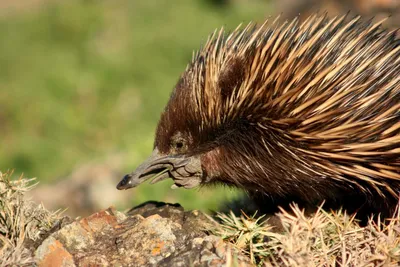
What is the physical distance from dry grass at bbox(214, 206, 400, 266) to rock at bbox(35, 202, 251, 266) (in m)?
0.12

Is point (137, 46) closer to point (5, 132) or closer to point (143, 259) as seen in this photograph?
point (5, 132)

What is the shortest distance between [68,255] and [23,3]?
468 inches

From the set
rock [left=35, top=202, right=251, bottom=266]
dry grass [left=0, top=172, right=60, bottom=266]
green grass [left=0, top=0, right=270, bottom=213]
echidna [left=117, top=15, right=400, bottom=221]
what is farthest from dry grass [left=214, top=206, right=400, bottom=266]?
green grass [left=0, top=0, right=270, bottom=213]

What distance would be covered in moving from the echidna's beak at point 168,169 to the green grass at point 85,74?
520 cm

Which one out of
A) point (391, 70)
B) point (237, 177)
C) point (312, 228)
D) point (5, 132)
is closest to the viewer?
point (312, 228)

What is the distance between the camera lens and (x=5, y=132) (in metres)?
10.5

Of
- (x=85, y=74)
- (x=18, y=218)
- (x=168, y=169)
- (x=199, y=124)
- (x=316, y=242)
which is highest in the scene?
(x=85, y=74)

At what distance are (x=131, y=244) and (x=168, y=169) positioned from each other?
0.90 metres

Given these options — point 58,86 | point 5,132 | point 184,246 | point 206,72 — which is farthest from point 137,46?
point 184,246

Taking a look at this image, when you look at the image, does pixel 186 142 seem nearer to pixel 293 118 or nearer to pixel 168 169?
pixel 168 169

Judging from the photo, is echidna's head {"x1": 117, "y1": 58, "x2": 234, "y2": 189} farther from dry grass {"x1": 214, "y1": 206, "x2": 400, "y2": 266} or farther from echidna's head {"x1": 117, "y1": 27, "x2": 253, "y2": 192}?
dry grass {"x1": 214, "y1": 206, "x2": 400, "y2": 266}

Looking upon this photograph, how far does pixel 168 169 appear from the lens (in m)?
4.04

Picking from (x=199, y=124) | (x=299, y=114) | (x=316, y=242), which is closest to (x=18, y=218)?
(x=199, y=124)

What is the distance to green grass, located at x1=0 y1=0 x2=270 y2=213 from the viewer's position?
1030 centimetres
